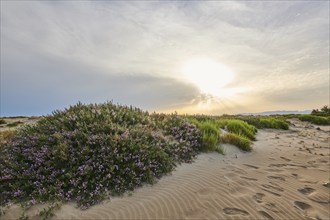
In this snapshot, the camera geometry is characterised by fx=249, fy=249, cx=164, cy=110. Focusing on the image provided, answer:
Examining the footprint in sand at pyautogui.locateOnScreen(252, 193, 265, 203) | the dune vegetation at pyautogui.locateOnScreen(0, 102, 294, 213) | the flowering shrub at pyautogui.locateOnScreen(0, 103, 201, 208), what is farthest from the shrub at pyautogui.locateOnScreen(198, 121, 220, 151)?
the footprint in sand at pyautogui.locateOnScreen(252, 193, 265, 203)

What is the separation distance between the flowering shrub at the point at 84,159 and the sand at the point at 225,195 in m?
0.30

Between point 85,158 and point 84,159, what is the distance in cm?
5

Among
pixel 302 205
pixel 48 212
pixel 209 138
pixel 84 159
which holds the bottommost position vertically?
pixel 302 205

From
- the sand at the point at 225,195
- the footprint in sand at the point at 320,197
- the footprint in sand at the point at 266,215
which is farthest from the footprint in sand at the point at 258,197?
the footprint in sand at the point at 320,197

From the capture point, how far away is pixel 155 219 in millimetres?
4137

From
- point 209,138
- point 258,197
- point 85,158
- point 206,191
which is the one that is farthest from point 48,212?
point 209,138

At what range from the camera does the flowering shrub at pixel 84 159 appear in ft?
16.1

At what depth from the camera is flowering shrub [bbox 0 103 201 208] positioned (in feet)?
16.1

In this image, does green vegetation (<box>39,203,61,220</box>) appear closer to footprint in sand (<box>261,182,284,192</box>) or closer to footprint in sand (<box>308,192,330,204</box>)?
footprint in sand (<box>261,182,284,192</box>)

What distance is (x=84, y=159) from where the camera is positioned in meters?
5.42

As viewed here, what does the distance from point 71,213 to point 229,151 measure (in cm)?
542

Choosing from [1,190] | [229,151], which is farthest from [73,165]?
[229,151]

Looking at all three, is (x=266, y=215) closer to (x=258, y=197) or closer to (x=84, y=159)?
(x=258, y=197)

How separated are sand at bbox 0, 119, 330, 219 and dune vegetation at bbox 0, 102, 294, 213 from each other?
28 centimetres
